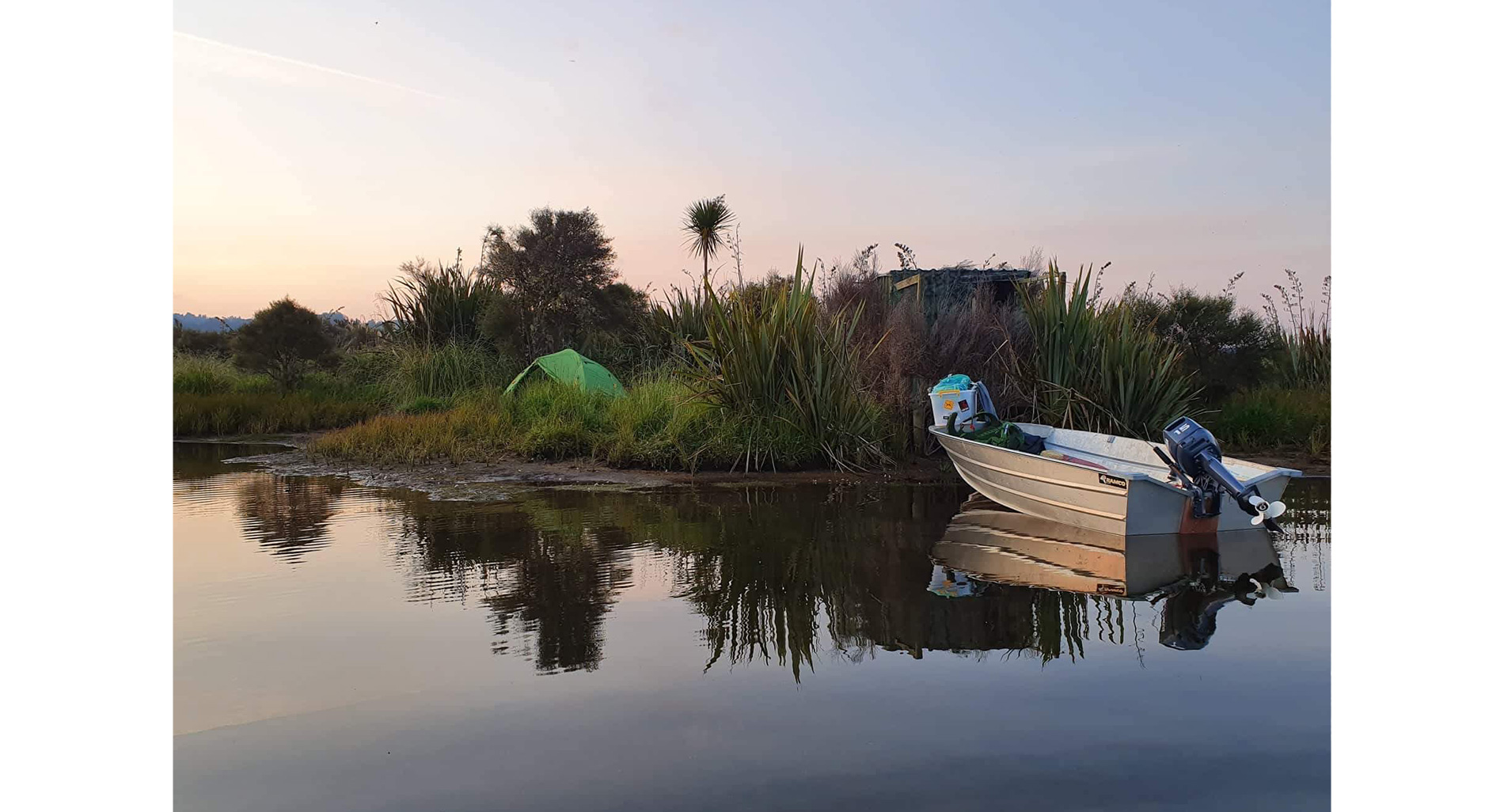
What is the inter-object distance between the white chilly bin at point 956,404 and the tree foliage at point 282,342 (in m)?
15.6

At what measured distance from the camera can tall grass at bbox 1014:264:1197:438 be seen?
12.5 m

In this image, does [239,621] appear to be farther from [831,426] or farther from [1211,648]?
[831,426]

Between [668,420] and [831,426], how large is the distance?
2404 mm

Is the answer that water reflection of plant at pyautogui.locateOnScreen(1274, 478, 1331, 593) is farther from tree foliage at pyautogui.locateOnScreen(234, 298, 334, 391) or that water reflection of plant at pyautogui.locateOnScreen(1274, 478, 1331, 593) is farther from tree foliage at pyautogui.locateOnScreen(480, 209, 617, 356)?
tree foliage at pyautogui.locateOnScreen(234, 298, 334, 391)

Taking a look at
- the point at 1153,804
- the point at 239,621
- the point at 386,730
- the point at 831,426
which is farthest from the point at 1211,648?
the point at 831,426

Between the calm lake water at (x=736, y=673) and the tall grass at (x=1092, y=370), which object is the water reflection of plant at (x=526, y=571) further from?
the tall grass at (x=1092, y=370)

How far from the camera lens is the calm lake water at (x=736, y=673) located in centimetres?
348

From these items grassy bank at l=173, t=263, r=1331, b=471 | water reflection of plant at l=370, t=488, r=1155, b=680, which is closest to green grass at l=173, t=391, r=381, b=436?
grassy bank at l=173, t=263, r=1331, b=471

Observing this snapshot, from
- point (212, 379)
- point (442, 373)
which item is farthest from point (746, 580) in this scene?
point (212, 379)

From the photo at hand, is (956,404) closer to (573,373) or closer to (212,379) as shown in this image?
(573,373)

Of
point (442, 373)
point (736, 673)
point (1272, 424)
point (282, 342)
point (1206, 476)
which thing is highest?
point (282, 342)

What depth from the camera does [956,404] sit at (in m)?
10.8

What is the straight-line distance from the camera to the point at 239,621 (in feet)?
18.2

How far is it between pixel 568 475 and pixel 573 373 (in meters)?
5.41
